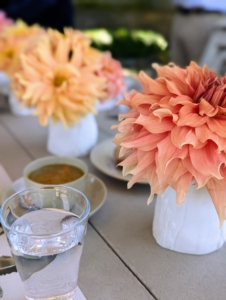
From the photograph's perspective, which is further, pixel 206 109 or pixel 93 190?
pixel 93 190

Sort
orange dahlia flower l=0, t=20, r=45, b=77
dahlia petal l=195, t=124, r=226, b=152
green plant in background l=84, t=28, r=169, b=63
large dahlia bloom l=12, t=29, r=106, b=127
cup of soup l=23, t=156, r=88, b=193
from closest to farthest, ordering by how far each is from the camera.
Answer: dahlia petal l=195, t=124, r=226, b=152
cup of soup l=23, t=156, r=88, b=193
large dahlia bloom l=12, t=29, r=106, b=127
orange dahlia flower l=0, t=20, r=45, b=77
green plant in background l=84, t=28, r=169, b=63

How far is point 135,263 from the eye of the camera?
456 mm

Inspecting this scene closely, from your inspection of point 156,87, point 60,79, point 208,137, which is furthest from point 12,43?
point 208,137

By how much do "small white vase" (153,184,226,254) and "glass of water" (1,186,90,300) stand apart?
0.12 metres

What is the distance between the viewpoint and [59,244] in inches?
14.4

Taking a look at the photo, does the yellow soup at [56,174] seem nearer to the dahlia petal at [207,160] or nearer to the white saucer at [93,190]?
the white saucer at [93,190]

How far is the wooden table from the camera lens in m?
0.41

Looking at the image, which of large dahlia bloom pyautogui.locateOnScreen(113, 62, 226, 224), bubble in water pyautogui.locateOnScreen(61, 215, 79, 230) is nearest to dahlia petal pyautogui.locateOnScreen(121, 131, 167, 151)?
large dahlia bloom pyautogui.locateOnScreen(113, 62, 226, 224)

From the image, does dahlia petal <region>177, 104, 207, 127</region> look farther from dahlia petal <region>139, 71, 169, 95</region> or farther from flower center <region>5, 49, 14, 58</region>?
flower center <region>5, 49, 14, 58</region>

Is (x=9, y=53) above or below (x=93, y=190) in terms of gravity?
above

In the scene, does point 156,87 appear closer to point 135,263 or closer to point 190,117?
point 190,117

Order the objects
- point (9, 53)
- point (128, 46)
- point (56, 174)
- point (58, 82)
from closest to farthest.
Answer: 1. point (56, 174)
2. point (58, 82)
3. point (9, 53)
4. point (128, 46)

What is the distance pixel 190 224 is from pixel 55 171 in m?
0.24

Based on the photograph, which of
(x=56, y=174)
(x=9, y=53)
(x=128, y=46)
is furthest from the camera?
(x=128, y=46)
